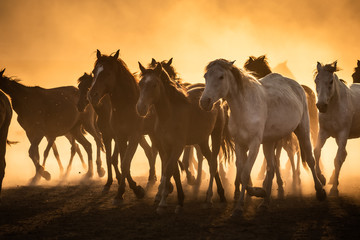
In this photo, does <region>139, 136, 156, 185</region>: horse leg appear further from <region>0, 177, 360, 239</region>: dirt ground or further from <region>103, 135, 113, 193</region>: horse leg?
<region>0, 177, 360, 239</region>: dirt ground

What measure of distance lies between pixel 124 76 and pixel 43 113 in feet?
18.6

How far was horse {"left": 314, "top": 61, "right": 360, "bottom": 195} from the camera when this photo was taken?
9641 mm

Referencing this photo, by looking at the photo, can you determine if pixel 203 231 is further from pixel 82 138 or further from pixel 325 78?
pixel 82 138

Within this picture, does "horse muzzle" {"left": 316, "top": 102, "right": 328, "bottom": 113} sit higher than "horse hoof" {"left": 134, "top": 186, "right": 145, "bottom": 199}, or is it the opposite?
"horse muzzle" {"left": 316, "top": 102, "right": 328, "bottom": 113}

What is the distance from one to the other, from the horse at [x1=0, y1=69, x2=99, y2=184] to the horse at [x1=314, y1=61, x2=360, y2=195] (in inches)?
304

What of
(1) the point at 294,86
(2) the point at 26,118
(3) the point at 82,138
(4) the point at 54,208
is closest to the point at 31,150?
(2) the point at 26,118

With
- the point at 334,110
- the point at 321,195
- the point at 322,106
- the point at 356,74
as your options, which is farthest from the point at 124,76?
the point at 356,74

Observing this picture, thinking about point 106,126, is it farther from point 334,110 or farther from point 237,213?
point 334,110

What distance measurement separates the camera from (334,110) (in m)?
10.2

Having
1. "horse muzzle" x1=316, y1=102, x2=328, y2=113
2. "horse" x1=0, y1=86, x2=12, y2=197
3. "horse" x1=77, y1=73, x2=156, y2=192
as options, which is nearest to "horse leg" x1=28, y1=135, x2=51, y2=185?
"horse" x1=77, y1=73, x2=156, y2=192

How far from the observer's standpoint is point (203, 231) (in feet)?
20.2

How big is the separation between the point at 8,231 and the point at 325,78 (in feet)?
22.6

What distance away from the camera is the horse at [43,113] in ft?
44.1

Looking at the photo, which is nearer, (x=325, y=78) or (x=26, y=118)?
(x=325, y=78)
